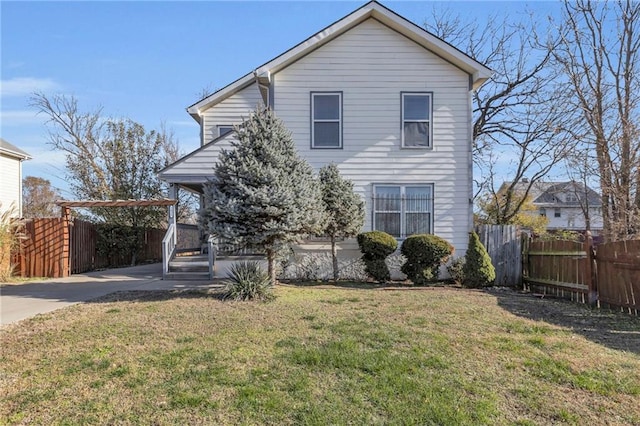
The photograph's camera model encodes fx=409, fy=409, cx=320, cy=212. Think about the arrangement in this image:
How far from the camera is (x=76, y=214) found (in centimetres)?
2088

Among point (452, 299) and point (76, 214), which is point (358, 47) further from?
point (76, 214)

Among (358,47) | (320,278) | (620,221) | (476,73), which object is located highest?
(358,47)

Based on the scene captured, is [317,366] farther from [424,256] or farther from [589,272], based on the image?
[589,272]

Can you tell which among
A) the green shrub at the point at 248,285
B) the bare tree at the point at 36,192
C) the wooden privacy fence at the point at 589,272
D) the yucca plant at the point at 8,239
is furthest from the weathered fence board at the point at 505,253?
the bare tree at the point at 36,192

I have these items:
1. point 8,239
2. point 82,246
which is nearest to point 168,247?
point 8,239

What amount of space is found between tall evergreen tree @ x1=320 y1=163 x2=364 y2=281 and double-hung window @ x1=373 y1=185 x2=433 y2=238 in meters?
1.23

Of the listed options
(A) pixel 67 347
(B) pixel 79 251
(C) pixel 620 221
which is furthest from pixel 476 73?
(B) pixel 79 251

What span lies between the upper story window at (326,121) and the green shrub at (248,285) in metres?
5.44

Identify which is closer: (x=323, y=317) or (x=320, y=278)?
(x=323, y=317)

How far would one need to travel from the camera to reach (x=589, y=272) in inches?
351

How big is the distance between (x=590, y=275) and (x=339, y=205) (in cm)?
604

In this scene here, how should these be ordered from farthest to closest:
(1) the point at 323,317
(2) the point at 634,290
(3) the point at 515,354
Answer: (2) the point at 634,290, (1) the point at 323,317, (3) the point at 515,354

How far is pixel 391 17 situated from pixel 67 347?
11712mm

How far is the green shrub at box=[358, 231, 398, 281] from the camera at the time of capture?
37.4 feet
